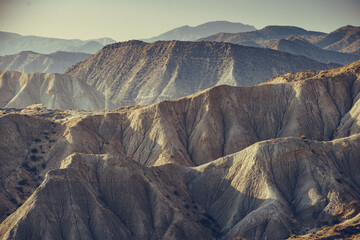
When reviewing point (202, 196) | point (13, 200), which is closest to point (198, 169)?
point (202, 196)

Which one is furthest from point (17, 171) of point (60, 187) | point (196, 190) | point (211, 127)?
point (211, 127)

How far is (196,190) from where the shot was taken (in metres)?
107

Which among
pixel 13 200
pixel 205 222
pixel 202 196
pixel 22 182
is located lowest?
pixel 205 222

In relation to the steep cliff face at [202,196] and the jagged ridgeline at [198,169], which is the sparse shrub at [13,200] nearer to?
the jagged ridgeline at [198,169]

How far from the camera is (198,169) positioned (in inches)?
4365

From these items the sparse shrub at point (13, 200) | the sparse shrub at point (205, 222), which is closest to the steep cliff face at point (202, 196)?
the sparse shrub at point (205, 222)

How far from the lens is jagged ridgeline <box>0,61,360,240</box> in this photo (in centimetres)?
9188

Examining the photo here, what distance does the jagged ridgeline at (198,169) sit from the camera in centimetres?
9188

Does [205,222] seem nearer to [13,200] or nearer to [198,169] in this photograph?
[198,169]

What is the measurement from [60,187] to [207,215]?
23.0m

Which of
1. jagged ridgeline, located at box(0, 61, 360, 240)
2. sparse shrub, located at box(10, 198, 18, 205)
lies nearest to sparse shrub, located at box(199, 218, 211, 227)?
jagged ridgeline, located at box(0, 61, 360, 240)

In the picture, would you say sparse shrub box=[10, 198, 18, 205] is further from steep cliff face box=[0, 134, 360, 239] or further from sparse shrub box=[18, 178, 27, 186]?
steep cliff face box=[0, 134, 360, 239]

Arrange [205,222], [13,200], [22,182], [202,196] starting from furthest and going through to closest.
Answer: [22,182] → [202,196] → [13,200] → [205,222]

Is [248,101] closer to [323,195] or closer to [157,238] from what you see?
A: [323,195]
